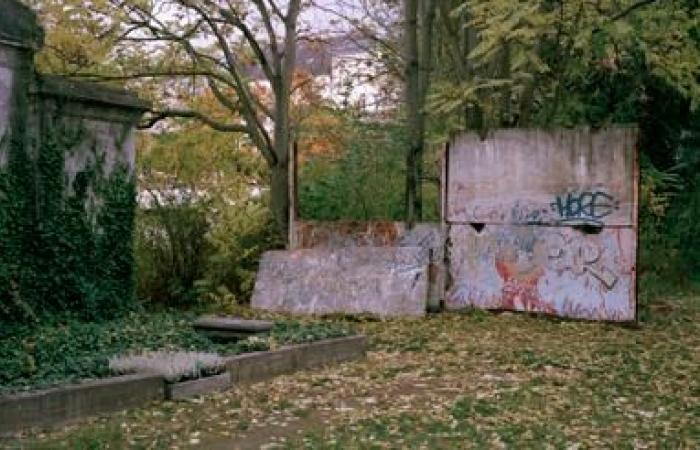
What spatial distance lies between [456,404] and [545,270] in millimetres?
Result: 6736

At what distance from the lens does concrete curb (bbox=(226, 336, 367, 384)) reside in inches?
359

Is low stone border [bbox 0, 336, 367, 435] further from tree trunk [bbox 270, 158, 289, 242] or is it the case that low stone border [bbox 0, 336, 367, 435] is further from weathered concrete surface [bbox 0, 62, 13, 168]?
tree trunk [bbox 270, 158, 289, 242]

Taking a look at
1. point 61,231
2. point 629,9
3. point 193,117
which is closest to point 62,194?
point 61,231

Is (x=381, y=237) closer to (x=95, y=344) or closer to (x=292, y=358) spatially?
(x=292, y=358)

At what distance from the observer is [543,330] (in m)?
13.5

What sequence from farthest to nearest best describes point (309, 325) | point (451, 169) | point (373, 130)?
point (373, 130)
point (451, 169)
point (309, 325)

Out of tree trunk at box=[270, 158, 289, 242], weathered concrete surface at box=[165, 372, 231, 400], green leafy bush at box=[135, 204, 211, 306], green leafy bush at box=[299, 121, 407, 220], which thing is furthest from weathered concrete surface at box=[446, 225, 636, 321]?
weathered concrete surface at box=[165, 372, 231, 400]

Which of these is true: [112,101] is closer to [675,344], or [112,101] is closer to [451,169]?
[451,169]

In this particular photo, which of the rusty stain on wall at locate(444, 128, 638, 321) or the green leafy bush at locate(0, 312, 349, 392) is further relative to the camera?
the rusty stain on wall at locate(444, 128, 638, 321)

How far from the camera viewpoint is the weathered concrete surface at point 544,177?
46.5ft

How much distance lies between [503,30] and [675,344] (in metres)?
5.01

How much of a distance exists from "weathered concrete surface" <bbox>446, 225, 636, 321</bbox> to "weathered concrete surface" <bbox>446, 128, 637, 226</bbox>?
246mm

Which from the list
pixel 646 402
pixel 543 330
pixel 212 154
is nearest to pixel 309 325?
pixel 543 330

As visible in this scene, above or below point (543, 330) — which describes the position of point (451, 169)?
above
